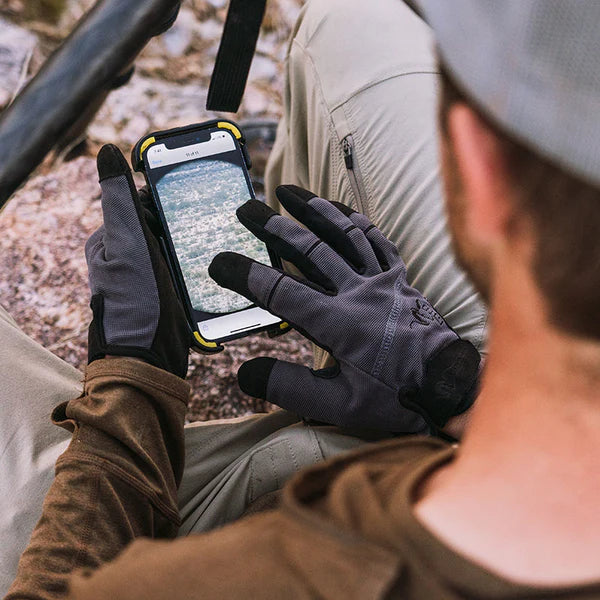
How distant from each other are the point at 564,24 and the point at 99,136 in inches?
54.6

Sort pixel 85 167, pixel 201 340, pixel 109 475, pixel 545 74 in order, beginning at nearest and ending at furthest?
pixel 545 74 → pixel 109 475 → pixel 201 340 → pixel 85 167

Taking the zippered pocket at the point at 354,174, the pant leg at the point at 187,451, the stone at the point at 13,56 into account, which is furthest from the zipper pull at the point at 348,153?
the stone at the point at 13,56

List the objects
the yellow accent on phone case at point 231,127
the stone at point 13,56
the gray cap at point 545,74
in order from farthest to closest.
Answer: the stone at point 13,56
the yellow accent on phone case at point 231,127
the gray cap at point 545,74

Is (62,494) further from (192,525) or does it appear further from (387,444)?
(387,444)

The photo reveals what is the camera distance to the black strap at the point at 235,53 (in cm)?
120

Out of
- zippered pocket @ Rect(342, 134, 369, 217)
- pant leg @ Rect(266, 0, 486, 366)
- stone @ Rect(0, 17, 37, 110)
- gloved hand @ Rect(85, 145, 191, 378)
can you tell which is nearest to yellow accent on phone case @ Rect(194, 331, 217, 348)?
gloved hand @ Rect(85, 145, 191, 378)

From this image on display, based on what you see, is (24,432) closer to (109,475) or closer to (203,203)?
(109,475)

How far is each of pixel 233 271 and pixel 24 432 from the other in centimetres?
38

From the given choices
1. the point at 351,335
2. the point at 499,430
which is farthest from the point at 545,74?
the point at 351,335

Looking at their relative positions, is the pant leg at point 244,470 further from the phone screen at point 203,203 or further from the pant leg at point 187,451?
the phone screen at point 203,203

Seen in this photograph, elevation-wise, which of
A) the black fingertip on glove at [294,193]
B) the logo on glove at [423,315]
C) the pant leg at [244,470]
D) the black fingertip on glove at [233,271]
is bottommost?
the pant leg at [244,470]

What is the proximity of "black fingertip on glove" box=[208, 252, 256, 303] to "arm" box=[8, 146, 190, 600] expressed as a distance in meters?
0.09

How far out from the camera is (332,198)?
4.00 ft

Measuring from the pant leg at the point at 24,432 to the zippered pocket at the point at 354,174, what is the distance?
1.72 feet
